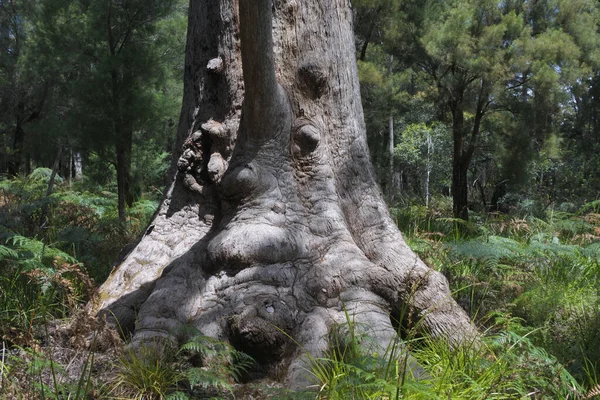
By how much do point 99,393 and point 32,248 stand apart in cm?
186

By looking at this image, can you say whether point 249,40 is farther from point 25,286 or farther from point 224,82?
point 25,286

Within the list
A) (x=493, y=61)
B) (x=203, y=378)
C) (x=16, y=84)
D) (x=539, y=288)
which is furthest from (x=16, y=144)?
(x=539, y=288)

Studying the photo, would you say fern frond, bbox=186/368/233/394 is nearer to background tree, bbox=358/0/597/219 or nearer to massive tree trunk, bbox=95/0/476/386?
massive tree trunk, bbox=95/0/476/386

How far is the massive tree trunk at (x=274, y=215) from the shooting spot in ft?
10.2

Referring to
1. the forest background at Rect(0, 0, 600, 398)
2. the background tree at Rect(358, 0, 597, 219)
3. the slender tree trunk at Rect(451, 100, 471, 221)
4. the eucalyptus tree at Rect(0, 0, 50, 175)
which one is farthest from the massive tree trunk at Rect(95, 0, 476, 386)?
the eucalyptus tree at Rect(0, 0, 50, 175)

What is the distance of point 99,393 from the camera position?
227 centimetres

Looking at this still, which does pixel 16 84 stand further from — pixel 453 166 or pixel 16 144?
pixel 453 166

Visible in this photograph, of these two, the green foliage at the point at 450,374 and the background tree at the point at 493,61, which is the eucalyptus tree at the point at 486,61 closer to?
the background tree at the point at 493,61

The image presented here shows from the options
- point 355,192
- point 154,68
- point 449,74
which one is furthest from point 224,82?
point 449,74

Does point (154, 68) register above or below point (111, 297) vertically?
above

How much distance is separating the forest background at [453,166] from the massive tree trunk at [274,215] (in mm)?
463

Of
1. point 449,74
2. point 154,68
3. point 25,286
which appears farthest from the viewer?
point 449,74

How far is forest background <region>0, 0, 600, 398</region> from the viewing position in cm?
319

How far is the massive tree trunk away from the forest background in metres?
0.46
